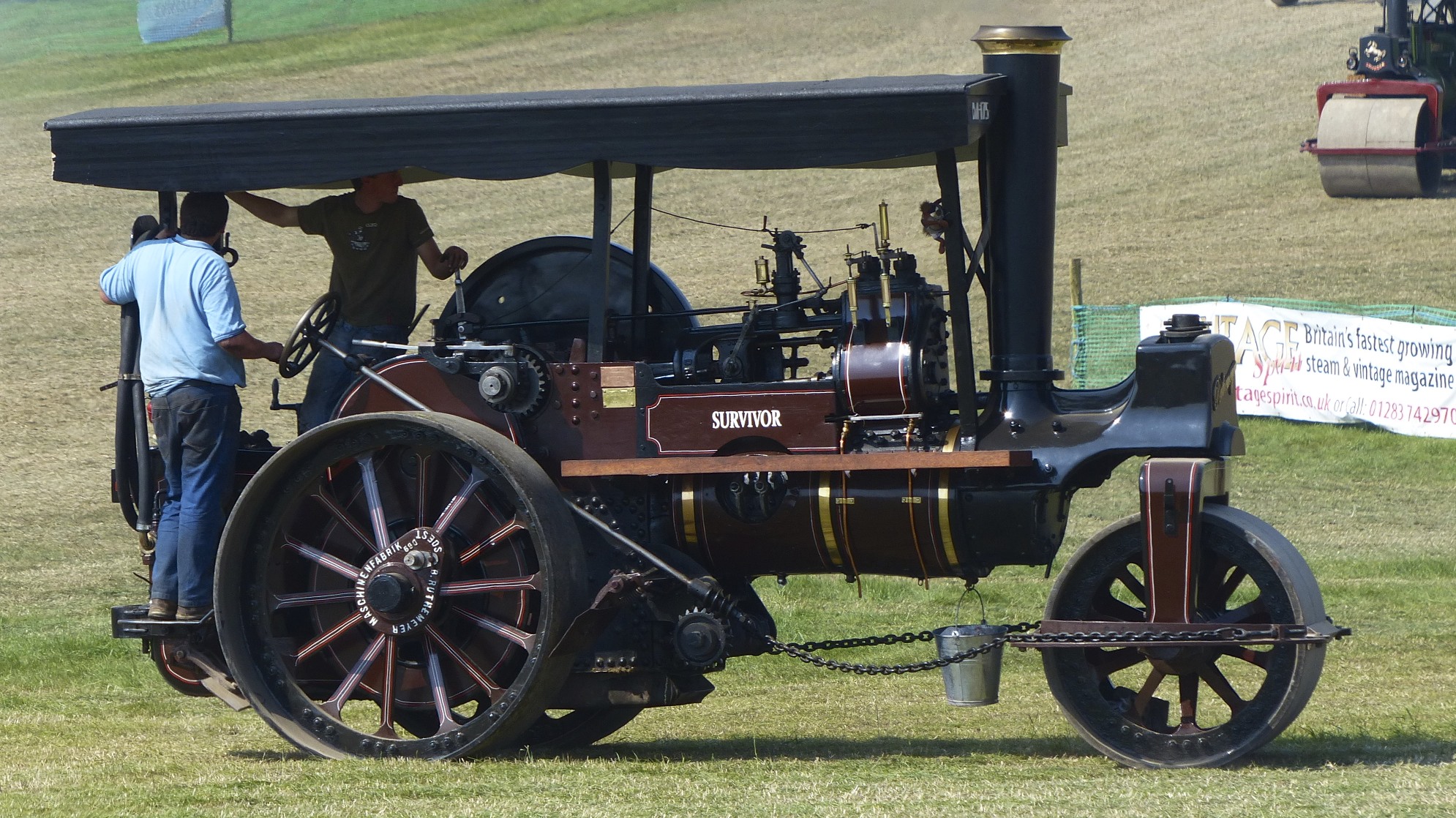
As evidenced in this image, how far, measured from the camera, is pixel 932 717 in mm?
7996

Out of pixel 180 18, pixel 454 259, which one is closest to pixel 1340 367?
pixel 454 259

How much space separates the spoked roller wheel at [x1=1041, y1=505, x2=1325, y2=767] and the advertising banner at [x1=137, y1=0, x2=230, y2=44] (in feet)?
132

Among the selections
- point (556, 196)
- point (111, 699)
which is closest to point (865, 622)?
point (111, 699)

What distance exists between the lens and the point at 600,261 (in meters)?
6.94

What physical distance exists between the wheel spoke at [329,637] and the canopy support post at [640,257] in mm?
1415

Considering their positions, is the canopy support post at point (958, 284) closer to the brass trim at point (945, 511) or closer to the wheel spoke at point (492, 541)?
the brass trim at point (945, 511)

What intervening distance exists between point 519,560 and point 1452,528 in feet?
31.8

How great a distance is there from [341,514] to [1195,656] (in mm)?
3024

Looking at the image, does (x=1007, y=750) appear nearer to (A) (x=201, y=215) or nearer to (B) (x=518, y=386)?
(B) (x=518, y=386)

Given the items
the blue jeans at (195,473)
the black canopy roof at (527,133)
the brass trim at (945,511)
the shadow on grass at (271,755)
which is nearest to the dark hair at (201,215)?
the black canopy roof at (527,133)

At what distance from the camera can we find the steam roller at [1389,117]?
25.6 m

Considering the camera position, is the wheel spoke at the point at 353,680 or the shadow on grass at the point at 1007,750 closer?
the shadow on grass at the point at 1007,750

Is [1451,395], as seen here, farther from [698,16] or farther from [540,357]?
[698,16]

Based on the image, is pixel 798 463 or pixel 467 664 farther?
pixel 467 664
